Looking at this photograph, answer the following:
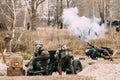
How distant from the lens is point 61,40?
42531 mm

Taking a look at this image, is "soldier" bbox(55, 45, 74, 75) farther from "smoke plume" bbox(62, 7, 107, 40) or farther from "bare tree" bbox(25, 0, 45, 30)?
"bare tree" bbox(25, 0, 45, 30)

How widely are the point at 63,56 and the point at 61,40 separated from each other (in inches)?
789

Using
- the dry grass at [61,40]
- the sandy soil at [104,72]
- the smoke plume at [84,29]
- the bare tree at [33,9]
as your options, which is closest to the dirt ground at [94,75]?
the sandy soil at [104,72]

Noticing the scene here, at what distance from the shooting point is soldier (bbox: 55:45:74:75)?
2244 cm

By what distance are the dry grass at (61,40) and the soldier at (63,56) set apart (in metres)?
16.6

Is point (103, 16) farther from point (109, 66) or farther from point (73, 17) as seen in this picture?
point (109, 66)

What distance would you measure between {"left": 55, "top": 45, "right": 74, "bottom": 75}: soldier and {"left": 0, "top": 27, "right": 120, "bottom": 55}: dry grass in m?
16.6

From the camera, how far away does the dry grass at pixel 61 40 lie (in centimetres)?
4088

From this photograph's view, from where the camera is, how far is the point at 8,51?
138ft

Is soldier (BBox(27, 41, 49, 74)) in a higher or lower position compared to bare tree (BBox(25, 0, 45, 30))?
lower

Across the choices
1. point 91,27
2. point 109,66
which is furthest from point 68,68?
point 91,27

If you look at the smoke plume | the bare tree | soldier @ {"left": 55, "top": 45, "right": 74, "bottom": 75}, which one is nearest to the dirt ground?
soldier @ {"left": 55, "top": 45, "right": 74, "bottom": 75}

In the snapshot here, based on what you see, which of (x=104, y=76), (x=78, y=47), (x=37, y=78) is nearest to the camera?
(x=37, y=78)

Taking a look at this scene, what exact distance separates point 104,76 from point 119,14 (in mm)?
78730
